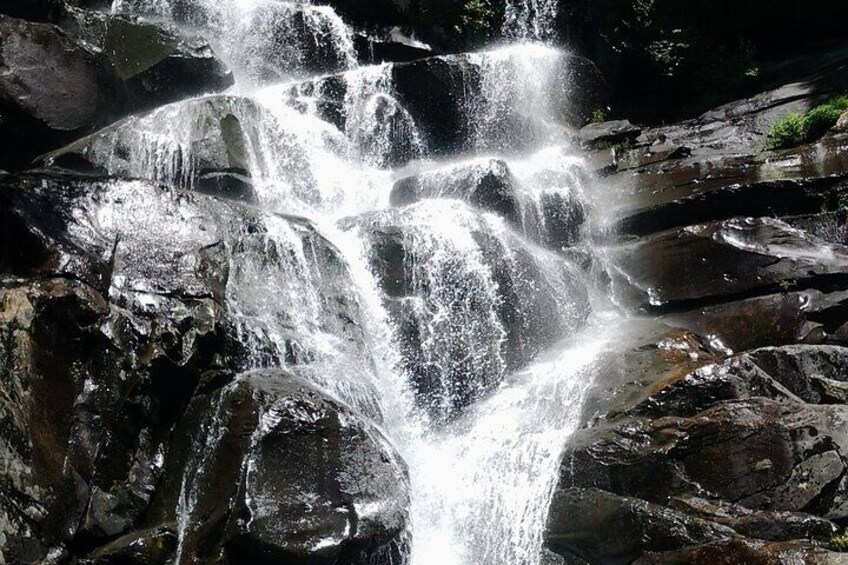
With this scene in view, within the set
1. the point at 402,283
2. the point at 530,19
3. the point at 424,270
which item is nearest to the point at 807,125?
the point at 424,270

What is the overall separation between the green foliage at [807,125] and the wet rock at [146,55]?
1142 cm

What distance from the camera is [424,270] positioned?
12.2m

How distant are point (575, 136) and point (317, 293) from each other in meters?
8.41

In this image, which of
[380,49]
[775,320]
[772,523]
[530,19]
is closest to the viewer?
[772,523]

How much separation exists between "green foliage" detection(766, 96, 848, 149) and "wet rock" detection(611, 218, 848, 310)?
248cm

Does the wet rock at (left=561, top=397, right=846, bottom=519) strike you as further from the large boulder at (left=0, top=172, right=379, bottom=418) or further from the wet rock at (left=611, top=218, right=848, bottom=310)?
the wet rock at (left=611, top=218, right=848, bottom=310)

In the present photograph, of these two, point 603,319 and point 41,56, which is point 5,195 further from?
point 603,319

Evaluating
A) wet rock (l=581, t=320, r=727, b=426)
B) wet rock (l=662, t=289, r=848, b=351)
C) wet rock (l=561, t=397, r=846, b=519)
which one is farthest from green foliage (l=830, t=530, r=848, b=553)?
wet rock (l=662, t=289, r=848, b=351)

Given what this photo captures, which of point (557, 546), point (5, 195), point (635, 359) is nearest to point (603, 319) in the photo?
point (635, 359)

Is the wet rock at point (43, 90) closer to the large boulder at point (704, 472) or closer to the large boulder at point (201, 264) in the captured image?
the large boulder at point (201, 264)

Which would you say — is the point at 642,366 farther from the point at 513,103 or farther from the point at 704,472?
the point at 513,103

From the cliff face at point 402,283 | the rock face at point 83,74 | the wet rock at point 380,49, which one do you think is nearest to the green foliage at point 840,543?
the cliff face at point 402,283

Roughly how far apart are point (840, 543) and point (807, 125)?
9033mm

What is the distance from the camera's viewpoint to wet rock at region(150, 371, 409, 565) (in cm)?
731
